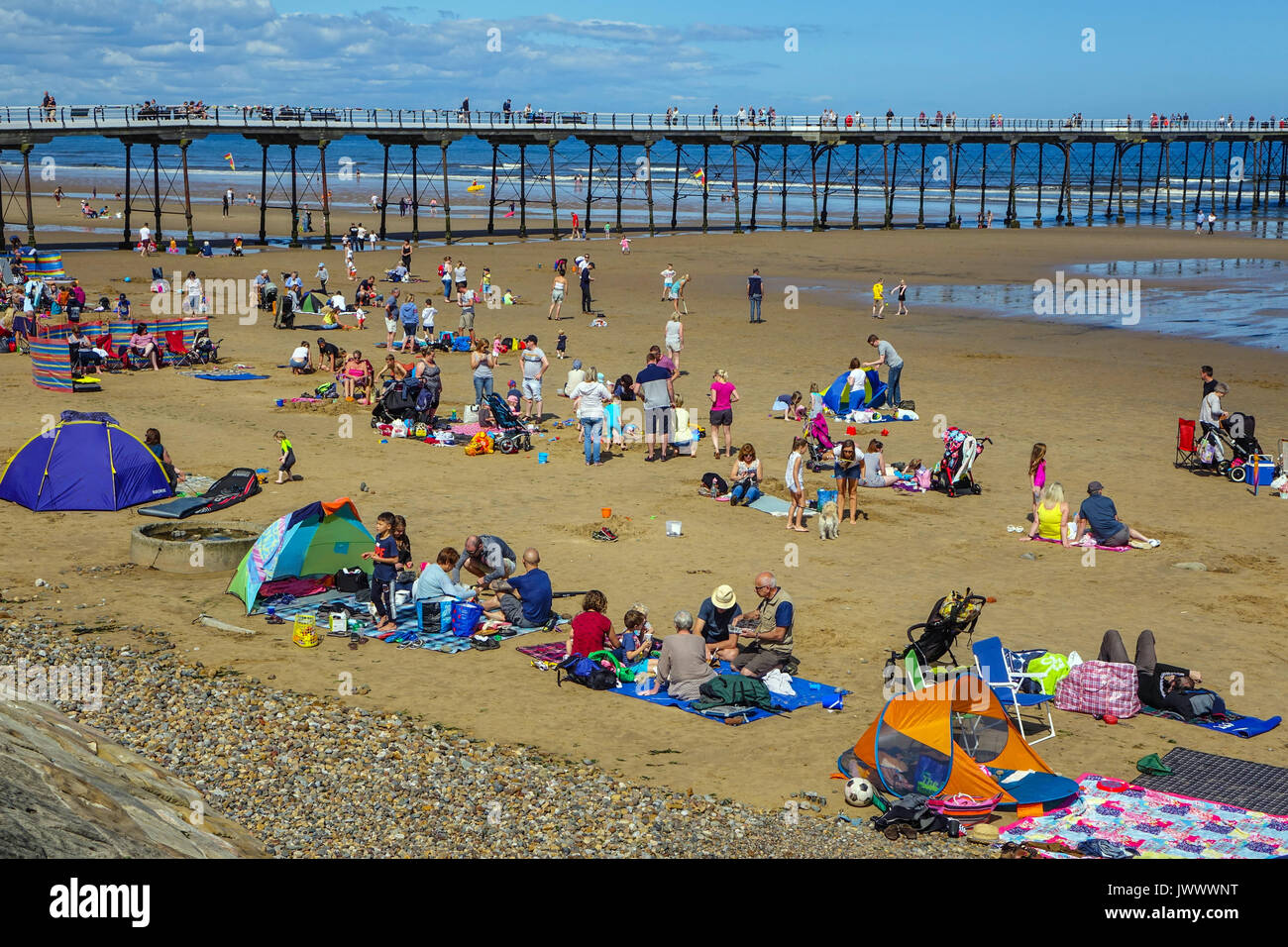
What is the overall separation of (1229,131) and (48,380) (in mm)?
78708

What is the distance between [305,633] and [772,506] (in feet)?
22.2

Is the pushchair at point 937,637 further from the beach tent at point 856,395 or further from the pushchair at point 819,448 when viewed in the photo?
the beach tent at point 856,395

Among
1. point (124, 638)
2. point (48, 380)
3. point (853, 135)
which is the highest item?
point (853, 135)

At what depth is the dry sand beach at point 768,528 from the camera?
30.3ft

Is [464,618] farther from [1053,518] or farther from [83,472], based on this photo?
[1053,518]

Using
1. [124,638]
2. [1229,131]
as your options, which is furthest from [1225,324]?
[1229,131]

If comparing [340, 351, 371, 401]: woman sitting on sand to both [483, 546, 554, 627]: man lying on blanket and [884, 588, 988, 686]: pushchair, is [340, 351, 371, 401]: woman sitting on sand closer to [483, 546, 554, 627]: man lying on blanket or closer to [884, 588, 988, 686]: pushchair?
[483, 546, 554, 627]: man lying on blanket

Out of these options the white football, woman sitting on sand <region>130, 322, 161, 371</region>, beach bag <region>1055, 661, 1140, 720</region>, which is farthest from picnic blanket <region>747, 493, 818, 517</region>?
woman sitting on sand <region>130, 322, 161, 371</region>

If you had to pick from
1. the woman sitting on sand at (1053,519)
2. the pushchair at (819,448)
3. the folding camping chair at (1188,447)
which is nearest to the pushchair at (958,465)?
the pushchair at (819,448)

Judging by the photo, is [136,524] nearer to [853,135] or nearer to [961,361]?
[961,361]

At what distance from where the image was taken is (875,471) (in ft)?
54.7

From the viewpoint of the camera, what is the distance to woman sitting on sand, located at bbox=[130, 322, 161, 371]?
24.7 meters

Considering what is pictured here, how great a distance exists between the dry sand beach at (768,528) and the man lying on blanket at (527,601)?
A: 1.62 ft
